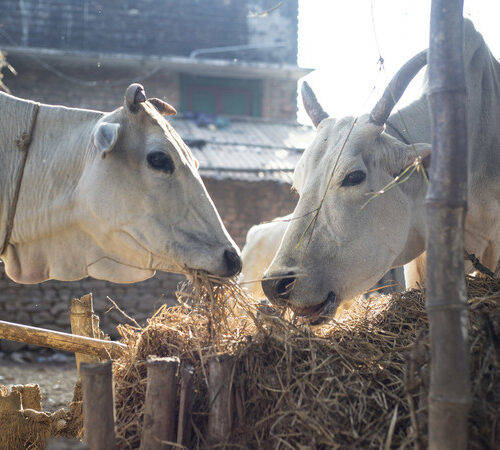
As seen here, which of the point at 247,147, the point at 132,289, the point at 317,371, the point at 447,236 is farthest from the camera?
the point at 247,147

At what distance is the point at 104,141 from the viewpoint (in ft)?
9.93

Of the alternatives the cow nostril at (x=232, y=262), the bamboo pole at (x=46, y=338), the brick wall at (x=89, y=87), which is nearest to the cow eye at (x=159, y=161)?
the cow nostril at (x=232, y=262)

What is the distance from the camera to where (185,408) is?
2.34m

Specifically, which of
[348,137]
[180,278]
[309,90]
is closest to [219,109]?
[180,278]

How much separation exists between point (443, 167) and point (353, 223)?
1.37 m

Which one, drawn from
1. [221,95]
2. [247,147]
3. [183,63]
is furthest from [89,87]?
[247,147]

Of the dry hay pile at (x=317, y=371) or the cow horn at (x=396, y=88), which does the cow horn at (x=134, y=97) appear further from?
the cow horn at (x=396, y=88)

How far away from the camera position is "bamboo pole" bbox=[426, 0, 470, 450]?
1818mm

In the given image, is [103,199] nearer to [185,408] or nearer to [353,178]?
[185,408]

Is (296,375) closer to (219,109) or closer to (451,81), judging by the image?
(451,81)

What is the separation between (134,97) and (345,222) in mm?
1282

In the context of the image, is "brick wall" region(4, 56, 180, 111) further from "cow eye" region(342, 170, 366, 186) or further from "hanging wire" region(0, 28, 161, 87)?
"cow eye" region(342, 170, 366, 186)

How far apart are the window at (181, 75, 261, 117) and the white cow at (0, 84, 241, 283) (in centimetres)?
963

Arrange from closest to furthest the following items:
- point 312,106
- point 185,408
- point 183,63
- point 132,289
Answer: point 185,408, point 312,106, point 132,289, point 183,63
